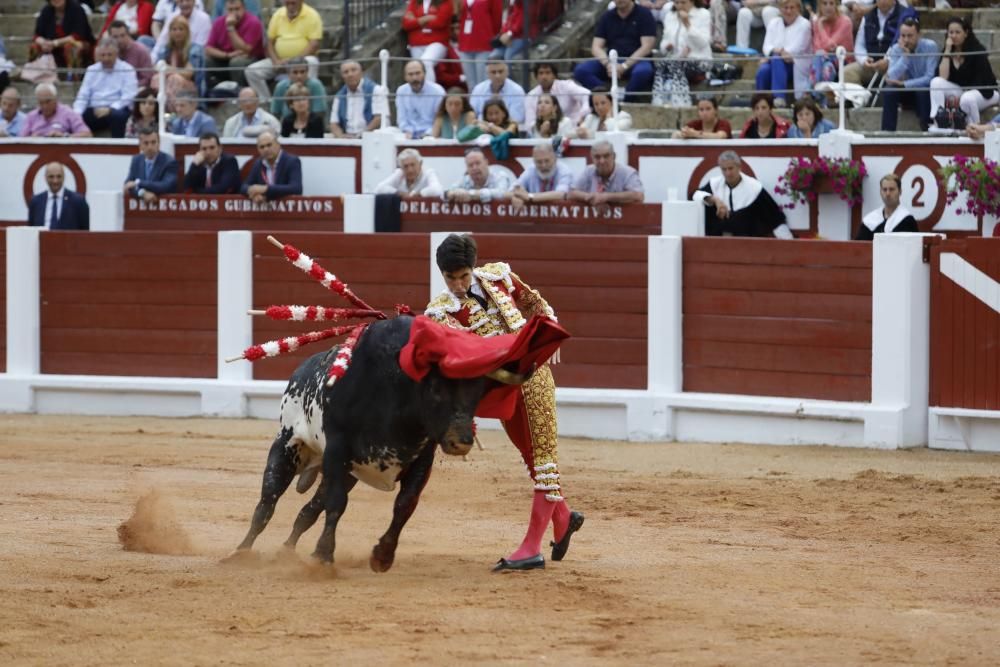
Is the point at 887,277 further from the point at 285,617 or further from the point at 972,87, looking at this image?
the point at 285,617

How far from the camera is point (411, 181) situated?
41.4 ft

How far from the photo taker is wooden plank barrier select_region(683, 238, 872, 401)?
394 inches

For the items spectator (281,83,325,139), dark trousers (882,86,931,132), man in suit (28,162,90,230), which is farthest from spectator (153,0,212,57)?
dark trousers (882,86,931,132)

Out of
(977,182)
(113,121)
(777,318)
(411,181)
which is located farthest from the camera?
(113,121)

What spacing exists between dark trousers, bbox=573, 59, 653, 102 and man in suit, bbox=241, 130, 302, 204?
2.22 metres

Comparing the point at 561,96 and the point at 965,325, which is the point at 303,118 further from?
the point at 965,325

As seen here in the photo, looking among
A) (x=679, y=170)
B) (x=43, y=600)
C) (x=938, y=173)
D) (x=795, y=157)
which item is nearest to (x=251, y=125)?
(x=679, y=170)

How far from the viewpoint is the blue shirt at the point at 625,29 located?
43.1 feet

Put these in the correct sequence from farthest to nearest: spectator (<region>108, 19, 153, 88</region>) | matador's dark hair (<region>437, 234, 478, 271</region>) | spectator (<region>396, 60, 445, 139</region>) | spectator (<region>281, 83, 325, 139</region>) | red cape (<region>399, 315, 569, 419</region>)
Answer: spectator (<region>108, 19, 153, 88</region>) → spectator (<region>281, 83, 325, 139</region>) → spectator (<region>396, 60, 445, 139</region>) → matador's dark hair (<region>437, 234, 478, 271</region>) → red cape (<region>399, 315, 569, 419</region>)

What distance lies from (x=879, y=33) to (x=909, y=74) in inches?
19.4

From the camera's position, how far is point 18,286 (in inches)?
475

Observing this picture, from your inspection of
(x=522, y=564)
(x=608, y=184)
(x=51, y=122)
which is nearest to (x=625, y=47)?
(x=608, y=184)

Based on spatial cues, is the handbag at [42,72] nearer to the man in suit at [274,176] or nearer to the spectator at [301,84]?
the spectator at [301,84]

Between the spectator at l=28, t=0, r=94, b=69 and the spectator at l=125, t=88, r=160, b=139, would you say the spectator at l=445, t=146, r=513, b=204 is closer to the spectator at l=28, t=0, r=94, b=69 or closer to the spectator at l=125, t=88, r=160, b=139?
the spectator at l=125, t=88, r=160, b=139
